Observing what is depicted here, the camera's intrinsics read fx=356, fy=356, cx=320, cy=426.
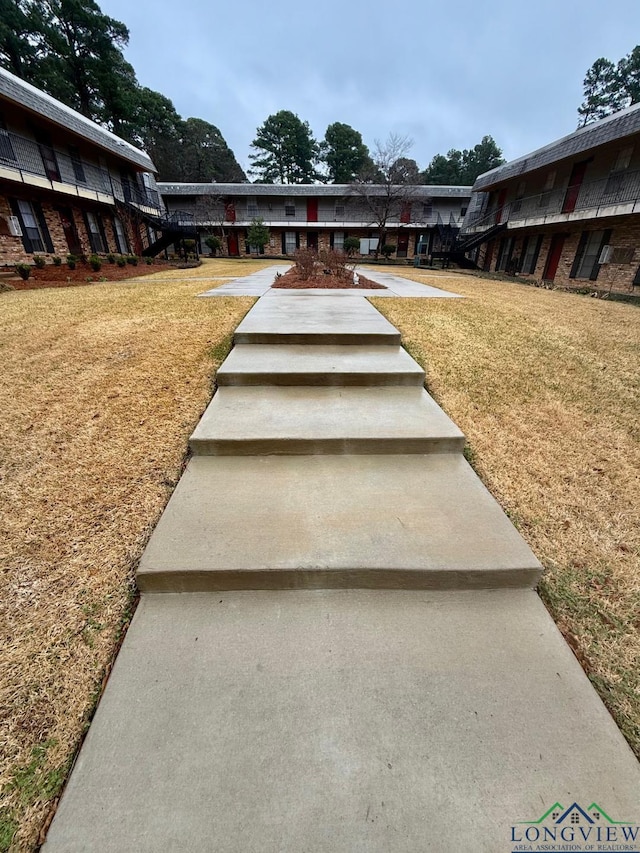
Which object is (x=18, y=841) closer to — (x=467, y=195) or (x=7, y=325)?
(x=7, y=325)

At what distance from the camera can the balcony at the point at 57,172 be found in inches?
463

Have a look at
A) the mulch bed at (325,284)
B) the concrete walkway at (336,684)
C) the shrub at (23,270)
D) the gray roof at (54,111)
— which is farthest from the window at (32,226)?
the concrete walkway at (336,684)

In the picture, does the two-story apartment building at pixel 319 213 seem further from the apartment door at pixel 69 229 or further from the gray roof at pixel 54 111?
the apartment door at pixel 69 229

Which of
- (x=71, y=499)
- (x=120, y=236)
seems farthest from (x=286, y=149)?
(x=71, y=499)

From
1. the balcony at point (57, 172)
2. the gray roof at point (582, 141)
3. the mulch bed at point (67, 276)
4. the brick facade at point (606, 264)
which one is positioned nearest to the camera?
the mulch bed at point (67, 276)

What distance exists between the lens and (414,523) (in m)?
1.99

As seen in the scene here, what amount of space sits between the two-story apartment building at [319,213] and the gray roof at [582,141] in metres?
7.18

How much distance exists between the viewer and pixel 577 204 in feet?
49.0

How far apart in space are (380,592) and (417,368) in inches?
89.2

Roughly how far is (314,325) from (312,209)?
1085 inches

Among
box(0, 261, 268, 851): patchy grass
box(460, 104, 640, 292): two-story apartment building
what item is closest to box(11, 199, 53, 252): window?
box(0, 261, 268, 851): patchy grass

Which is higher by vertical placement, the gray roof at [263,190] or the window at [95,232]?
the gray roof at [263,190]

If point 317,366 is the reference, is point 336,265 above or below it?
above

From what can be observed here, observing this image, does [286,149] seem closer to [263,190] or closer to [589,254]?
[263,190]
